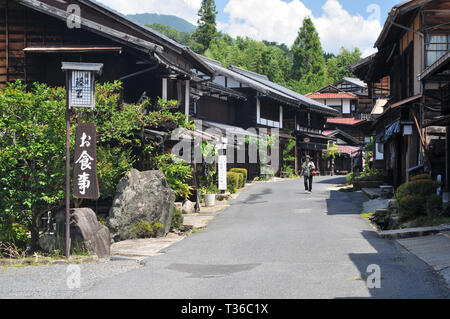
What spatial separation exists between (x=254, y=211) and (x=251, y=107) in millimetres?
19248

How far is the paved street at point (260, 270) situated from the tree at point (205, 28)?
69.6 metres

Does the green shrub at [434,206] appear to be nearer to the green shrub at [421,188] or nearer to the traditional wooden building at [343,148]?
the green shrub at [421,188]

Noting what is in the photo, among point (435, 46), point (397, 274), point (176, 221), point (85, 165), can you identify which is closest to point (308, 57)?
point (435, 46)

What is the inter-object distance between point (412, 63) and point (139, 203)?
11641 mm

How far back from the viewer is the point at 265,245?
11.9 meters

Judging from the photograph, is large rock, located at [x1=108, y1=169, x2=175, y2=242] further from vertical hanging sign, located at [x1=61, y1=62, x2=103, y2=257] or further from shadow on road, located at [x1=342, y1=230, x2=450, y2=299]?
shadow on road, located at [x1=342, y1=230, x2=450, y2=299]

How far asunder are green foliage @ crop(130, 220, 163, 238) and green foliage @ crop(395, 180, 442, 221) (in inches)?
274

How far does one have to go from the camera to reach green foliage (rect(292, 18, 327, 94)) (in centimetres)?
7599

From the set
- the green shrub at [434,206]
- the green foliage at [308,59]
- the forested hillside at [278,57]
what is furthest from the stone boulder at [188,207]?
the green foliage at [308,59]

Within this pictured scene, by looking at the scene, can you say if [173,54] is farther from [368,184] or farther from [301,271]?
[301,271]

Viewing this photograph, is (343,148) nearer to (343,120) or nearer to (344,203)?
(343,120)

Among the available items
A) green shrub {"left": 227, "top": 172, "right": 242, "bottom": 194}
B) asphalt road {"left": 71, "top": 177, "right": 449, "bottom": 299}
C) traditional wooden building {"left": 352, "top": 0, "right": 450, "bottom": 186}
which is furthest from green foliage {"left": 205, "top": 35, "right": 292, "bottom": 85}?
asphalt road {"left": 71, "top": 177, "right": 449, "bottom": 299}

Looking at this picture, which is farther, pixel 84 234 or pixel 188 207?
pixel 188 207

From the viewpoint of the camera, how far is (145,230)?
14.0m
